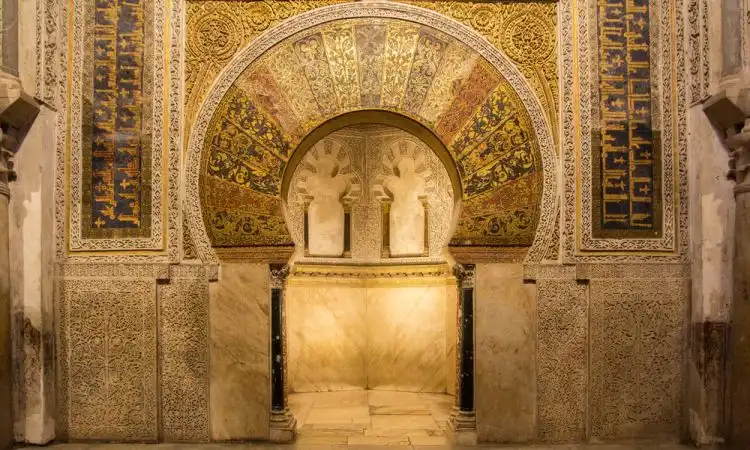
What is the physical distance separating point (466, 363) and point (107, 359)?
2.64m

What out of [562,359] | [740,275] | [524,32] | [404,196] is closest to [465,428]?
[562,359]

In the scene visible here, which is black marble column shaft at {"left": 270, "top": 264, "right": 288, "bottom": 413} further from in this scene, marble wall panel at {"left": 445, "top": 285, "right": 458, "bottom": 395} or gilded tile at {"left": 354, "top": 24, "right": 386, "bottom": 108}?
marble wall panel at {"left": 445, "top": 285, "right": 458, "bottom": 395}

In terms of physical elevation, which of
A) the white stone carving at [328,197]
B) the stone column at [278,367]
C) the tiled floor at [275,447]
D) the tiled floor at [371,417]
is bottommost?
the tiled floor at [371,417]

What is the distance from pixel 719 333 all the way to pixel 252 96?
3.80 metres

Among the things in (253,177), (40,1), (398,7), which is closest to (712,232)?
(398,7)

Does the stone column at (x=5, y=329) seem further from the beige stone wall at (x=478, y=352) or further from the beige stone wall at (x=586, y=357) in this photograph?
the beige stone wall at (x=586, y=357)

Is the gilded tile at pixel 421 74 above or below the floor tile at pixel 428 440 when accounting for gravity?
above

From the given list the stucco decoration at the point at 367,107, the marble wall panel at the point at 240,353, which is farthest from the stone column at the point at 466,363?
the marble wall panel at the point at 240,353

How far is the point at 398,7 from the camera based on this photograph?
554cm

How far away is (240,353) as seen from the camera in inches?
213

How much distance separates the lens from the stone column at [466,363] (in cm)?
544

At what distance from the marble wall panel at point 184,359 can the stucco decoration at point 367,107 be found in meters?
0.37

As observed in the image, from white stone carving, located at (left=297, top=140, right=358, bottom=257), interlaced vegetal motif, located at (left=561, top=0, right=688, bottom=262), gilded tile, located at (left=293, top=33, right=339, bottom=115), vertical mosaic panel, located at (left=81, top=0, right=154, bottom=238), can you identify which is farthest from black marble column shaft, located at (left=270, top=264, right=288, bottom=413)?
white stone carving, located at (left=297, top=140, right=358, bottom=257)

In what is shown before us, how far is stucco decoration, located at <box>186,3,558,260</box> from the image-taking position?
5453 millimetres
